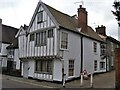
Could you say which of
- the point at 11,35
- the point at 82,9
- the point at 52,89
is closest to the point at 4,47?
the point at 11,35

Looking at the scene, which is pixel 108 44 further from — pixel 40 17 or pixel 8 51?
pixel 8 51

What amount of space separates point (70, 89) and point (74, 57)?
22.4ft

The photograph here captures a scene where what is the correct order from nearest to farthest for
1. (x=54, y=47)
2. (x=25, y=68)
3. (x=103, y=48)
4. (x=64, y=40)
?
1. (x=54, y=47)
2. (x=64, y=40)
3. (x=25, y=68)
4. (x=103, y=48)

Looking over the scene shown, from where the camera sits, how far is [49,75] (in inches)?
828

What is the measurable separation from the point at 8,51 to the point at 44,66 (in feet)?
55.7

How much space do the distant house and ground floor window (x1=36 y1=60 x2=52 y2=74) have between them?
11.1 metres

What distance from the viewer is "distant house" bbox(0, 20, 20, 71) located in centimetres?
3444

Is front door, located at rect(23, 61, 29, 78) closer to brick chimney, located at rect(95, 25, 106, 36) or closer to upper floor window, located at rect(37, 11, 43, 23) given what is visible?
upper floor window, located at rect(37, 11, 43, 23)

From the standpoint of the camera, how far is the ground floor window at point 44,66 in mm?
21366

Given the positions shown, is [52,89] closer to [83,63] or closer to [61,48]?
[61,48]

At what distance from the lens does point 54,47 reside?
20.5m

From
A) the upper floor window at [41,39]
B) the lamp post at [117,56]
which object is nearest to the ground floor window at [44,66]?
the upper floor window at [41,39]

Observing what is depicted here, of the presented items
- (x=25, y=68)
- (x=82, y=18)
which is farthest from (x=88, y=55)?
(x=25, y=68)

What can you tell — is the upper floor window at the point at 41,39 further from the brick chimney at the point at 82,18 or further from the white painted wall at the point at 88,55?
the white painted wall at the point at 88,55
